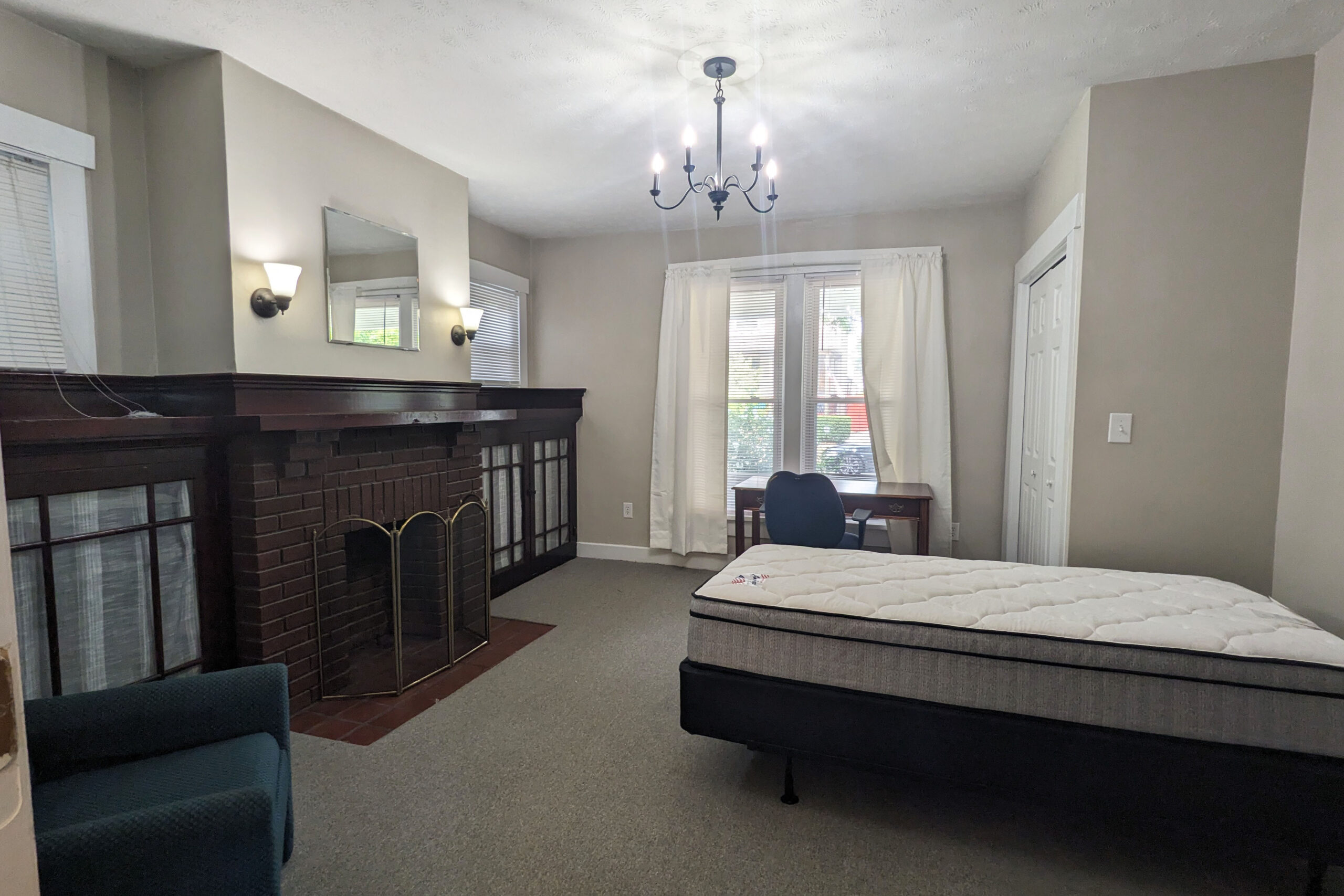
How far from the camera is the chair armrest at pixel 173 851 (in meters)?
1.10

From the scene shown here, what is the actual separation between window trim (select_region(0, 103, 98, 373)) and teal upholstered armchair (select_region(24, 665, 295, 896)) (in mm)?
1342

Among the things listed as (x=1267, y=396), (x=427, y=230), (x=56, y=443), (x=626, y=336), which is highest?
(x=427, y=230)

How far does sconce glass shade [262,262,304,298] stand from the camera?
2.50 m

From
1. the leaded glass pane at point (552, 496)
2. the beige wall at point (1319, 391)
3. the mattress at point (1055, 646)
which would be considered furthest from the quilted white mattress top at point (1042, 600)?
the leaded glass pane at point (552, 496)

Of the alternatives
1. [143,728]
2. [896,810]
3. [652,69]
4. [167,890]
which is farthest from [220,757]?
[652,69]

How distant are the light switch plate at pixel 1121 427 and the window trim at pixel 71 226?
3924 millimetres

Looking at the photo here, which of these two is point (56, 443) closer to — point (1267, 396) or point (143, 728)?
point (143, 728)

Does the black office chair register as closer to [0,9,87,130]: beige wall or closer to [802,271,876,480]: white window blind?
[802,271,876,480]: white window blind

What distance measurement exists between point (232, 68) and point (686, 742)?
3.04 meters

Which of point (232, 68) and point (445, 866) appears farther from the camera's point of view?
point (232, 68)

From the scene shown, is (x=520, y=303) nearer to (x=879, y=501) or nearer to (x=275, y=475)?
(x=275, y=475)

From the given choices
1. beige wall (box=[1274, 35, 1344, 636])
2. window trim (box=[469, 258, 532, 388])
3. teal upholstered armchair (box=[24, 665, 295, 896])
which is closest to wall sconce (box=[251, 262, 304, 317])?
teal upholstered armchair (box=[24, 665, 295, 896])

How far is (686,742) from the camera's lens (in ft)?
7.77

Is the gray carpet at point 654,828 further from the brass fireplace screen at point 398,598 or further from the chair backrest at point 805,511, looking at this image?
the chair backrest at point 805,511
